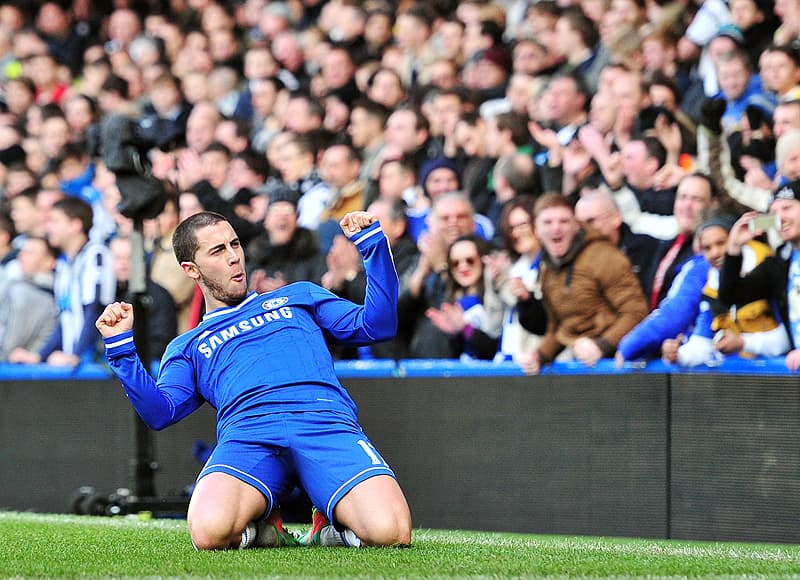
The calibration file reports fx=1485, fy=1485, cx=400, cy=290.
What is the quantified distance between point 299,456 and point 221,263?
0.96 m

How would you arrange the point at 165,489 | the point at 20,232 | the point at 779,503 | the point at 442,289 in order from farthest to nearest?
the point at 20,232, the point at 165,489, the point at 442,289, the point at 779,503

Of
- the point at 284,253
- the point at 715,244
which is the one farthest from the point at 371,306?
the point at 284,253

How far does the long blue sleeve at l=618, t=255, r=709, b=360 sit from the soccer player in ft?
7.52

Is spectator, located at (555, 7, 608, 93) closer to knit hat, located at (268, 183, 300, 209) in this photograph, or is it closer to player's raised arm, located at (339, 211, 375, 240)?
knit hat, located at (268, 183, 300, 209)

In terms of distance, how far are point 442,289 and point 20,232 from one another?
5.39m

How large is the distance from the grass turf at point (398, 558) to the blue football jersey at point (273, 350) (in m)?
0.64

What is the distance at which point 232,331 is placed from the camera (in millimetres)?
6625

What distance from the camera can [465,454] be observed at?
922 cm

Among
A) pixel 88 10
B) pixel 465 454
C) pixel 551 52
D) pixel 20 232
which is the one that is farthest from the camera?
pixel 88 10

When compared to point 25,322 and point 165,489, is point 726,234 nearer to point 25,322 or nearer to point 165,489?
point 165,489

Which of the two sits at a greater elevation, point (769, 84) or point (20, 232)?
point (769, 84)

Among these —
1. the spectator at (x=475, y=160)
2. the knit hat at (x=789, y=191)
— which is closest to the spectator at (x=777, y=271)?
the knit hat at (x=789, y=191)

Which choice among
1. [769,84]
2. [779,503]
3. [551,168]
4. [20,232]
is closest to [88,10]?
[20,232]

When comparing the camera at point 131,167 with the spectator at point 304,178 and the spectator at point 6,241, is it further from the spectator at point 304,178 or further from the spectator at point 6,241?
the spectator at point 6,241
